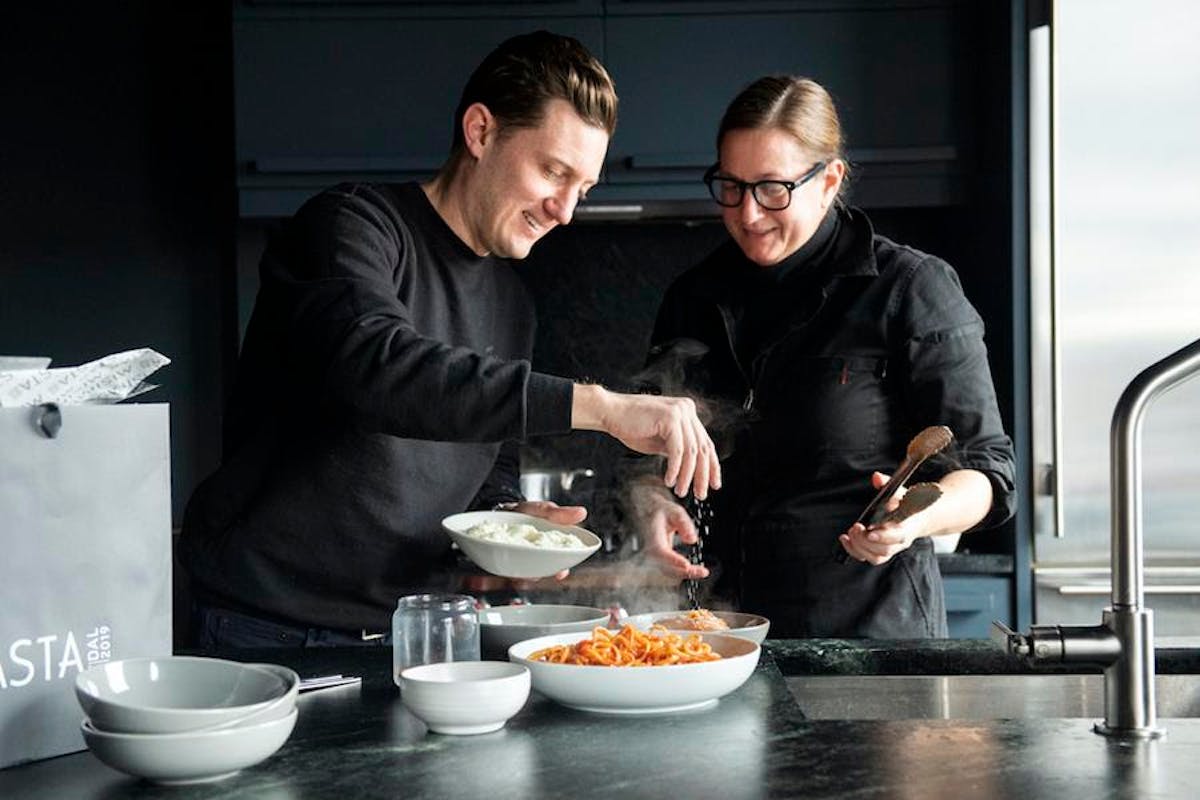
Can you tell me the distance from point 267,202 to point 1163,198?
6.43 ft

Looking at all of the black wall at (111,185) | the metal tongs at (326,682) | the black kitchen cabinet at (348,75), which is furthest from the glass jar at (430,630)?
the black wall at (111,185)

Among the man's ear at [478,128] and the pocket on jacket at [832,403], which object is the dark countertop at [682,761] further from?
the man's ear at [478,128]

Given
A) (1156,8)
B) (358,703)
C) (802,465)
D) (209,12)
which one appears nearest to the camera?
(358,703)

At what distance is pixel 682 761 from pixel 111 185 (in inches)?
112

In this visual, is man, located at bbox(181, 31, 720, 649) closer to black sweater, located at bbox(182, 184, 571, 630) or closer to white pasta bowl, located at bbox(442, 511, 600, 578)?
black sweater, located at bbox(182, 184, 571, 630)

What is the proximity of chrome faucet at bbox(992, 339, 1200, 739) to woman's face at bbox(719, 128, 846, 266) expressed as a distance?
85 cm

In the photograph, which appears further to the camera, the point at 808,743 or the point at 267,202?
the point at 267,202

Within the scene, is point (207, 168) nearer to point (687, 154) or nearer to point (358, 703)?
point (687, 154)

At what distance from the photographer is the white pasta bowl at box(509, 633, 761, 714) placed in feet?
4.37

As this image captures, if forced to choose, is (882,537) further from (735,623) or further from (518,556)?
(518,556)

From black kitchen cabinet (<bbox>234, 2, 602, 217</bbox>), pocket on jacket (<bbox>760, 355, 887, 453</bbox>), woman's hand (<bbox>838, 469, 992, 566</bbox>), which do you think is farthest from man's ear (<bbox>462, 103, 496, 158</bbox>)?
black kitchen cabinet (<bbox>234, 2, 602, 217</bbox>)

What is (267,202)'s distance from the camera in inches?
127

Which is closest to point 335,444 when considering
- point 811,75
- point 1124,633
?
point 1124,633

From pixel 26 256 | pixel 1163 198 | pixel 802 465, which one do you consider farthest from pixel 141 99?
pixel 1163 198
